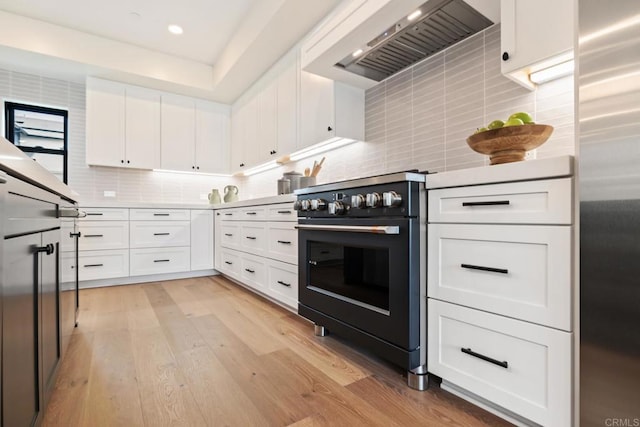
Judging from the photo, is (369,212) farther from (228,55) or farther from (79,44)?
(79,44)

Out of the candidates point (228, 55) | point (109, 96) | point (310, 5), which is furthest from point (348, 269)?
point (109, 96)

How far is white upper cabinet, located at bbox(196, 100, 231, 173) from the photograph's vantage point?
417 cm

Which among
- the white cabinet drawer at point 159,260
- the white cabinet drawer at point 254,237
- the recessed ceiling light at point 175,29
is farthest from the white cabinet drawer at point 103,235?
the recessed ceiling light at point 175,29

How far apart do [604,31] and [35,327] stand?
1806mm

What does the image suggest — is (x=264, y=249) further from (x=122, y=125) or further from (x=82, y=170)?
(x=82, y=170)

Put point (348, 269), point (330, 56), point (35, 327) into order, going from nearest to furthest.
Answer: point (35, 327) → point (348, 269) → point (330, 56)

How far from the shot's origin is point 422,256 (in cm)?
132

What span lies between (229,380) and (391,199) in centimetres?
107

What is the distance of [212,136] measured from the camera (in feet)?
A: 14.0

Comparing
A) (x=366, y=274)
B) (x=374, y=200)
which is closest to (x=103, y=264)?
(x=366, y=274)

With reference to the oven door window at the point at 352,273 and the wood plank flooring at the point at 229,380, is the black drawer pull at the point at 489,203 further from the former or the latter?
the wood plank flooring at the point at 229,380

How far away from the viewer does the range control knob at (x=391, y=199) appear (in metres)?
1.31

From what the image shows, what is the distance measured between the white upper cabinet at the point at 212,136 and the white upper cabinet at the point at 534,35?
12.1ft

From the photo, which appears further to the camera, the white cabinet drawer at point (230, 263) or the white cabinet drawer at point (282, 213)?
the white cabinet drawer at point (230, 263)
